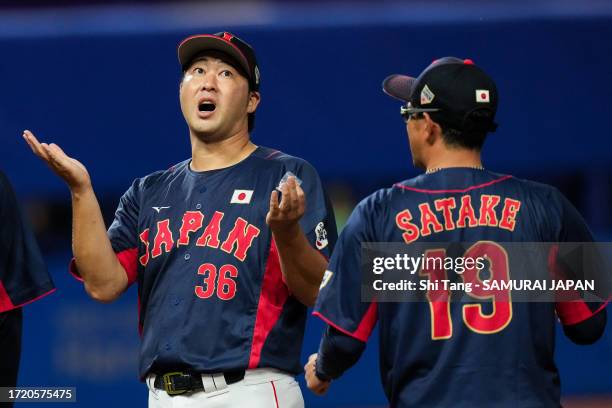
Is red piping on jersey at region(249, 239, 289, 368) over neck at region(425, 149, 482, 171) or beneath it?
beneath

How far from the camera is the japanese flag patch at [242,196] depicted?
2986 millimetres

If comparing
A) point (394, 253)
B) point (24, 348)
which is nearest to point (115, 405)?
point (24, 348)

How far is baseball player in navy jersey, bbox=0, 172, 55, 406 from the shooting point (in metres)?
2.86

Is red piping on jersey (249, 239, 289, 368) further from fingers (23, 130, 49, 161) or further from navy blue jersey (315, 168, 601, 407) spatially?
fingers (23, 130, 49, 161)

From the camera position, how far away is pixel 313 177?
3.01 metres

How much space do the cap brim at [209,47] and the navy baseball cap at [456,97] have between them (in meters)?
0.66

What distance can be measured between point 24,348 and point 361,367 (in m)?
1.78

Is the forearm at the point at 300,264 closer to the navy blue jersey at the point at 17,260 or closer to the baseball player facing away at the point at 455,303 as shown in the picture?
the baseball player facing away at the point at 455,303

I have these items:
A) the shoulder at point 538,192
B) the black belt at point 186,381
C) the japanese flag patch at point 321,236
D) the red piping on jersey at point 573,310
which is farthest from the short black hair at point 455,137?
the black belt at point 186,381

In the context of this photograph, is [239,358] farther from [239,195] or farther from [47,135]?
[47,135]

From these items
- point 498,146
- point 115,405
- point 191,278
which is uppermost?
point 498,146

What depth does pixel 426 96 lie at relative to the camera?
2605 millimetres

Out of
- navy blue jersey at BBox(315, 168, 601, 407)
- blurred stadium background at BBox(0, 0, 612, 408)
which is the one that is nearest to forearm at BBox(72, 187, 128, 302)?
navy blue jersey at BBox(315, 168, 601, 407)

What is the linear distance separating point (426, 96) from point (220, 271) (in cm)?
76
